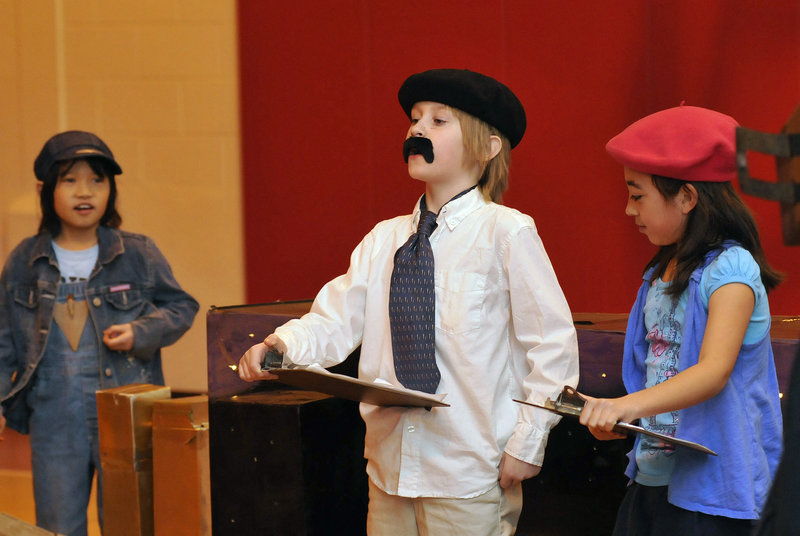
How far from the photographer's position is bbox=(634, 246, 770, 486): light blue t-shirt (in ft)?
4.90

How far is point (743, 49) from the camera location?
245 centimetres

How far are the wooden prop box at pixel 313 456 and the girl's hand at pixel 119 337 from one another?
16.7 inches

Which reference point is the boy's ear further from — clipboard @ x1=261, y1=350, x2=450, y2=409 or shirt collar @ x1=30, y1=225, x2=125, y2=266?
shirt collar @ x1=30, y1=225, x2=125, y2=266

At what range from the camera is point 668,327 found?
1.57 meters

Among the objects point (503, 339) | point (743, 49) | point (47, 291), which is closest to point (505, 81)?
point (743, 49)

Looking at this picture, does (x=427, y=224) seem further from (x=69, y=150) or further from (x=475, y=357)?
(x=69, y=150)

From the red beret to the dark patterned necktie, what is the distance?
1.37 ft

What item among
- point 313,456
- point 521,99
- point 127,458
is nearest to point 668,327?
point 313,456

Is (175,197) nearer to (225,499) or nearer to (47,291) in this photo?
(47,291)

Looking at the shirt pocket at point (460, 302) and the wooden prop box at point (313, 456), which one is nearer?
the shirt pocket at point (460, 302)

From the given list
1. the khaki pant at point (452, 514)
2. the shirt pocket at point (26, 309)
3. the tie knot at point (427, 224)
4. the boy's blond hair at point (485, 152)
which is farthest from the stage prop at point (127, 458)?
the boy's blond hair at point (485, 152)

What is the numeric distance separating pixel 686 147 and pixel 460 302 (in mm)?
483

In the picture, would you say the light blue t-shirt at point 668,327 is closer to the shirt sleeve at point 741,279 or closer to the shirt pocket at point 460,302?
the shirt sleeve at point 741,279

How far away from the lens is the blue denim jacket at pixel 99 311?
2582 mm
